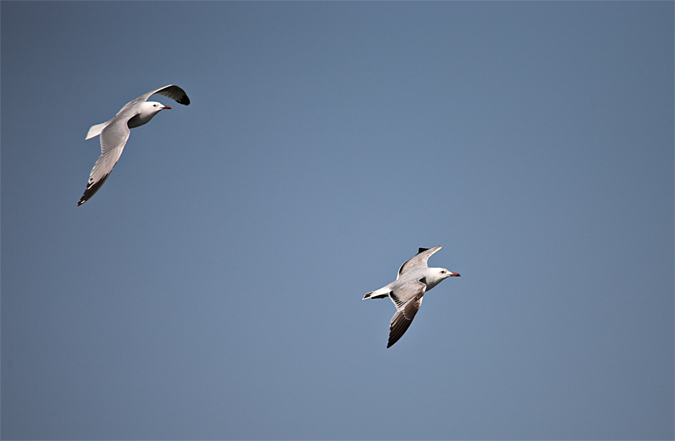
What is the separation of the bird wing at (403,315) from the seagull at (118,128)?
19.2 feet

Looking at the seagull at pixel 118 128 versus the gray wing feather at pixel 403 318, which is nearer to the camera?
the seagull at pixel 118 128

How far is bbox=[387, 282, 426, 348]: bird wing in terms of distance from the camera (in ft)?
46.8

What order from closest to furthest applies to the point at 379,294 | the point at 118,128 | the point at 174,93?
1. the point at 118,128
2. the point at 379,294
3. the point at 174,93

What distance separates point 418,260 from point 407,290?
10.1ft

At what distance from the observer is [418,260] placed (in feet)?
61.1

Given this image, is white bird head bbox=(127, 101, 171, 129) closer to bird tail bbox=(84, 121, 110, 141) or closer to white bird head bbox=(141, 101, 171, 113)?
white bird head bbox=(141, 101, 171, 113)


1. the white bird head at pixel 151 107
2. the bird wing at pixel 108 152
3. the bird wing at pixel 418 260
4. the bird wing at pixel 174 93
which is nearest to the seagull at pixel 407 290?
the bird wing at pixel 418 260

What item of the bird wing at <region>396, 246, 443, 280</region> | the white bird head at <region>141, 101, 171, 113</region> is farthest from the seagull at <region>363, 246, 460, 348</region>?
the white bird head at <region>141, 101, 171, 113</region>

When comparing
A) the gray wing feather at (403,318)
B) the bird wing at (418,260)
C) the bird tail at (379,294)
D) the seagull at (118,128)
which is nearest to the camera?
the seagull at (118,128)

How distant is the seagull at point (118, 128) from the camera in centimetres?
1367

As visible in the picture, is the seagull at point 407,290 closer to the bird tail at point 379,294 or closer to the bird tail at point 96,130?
the bird tail at point 379,294

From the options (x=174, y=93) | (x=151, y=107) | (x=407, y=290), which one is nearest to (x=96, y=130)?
(x=151, y=107)

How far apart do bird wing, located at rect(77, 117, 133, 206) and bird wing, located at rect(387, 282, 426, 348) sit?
5841 millimetres

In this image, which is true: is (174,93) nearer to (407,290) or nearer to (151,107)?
(151,107)
